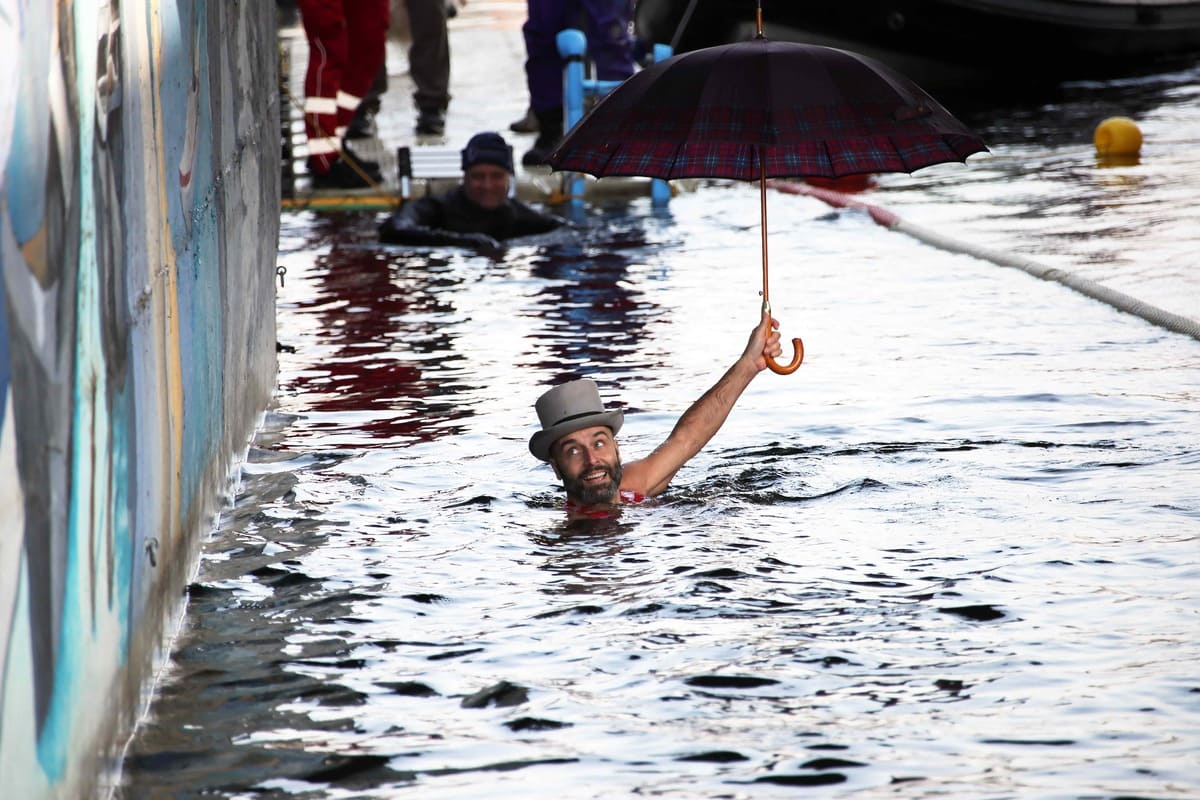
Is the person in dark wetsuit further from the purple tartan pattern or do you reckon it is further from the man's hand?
the man's hand

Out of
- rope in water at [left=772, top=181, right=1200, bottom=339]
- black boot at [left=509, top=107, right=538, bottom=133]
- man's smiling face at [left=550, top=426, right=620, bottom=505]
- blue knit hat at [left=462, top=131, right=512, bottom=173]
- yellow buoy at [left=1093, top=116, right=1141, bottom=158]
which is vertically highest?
black boot at [left=509, top=107, right=538, bottom=133]

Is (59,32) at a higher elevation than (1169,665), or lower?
higher

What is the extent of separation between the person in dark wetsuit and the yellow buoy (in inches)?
236

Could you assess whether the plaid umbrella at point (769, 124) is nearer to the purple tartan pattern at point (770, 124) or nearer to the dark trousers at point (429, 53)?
the purple tartan pattern at point (770, 124)

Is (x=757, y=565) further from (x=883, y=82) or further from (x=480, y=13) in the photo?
(x=480, y=13)

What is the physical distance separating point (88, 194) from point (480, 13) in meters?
30.5

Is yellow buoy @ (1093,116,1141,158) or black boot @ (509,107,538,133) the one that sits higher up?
black boot @ (509,107,538,133)

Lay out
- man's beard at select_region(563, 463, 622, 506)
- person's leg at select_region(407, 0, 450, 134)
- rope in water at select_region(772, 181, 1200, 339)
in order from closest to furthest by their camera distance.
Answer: man's beard at select_region(563, 463, 622, 506) < rope in water at select_region(772, 181, 1200, 339) < person's leg at select_region(407, 0, 450, 134)

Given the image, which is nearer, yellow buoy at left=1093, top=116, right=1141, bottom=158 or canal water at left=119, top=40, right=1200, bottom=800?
canal water at left=119, top=40, right=1200, bottom=800

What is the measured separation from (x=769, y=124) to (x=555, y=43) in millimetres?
11125

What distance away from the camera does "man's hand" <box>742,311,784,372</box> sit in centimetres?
648

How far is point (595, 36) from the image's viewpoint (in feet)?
56.6

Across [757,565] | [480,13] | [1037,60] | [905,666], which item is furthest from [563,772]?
[480,13]

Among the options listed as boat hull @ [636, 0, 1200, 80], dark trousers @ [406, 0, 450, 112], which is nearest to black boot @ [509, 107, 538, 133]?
dark trousers @ [406, 0, 450, 112]
